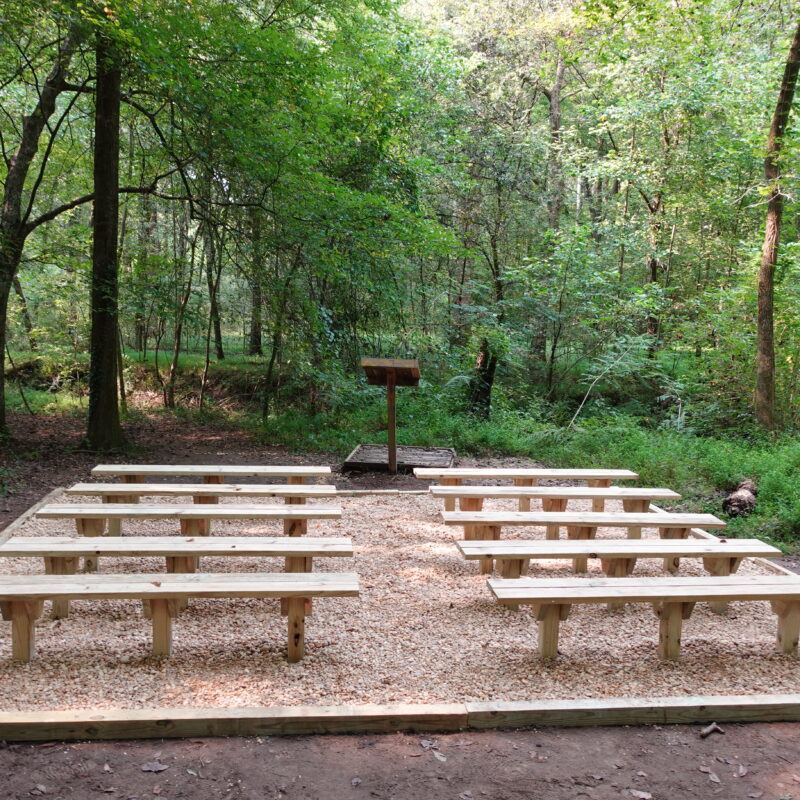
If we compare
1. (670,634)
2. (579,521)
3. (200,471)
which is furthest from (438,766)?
(200,471)

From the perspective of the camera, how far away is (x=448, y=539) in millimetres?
5227

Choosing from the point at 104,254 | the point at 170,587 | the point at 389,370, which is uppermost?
the point at 104,254

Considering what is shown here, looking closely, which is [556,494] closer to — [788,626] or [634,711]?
[788,626]

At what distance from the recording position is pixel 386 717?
2.54 m

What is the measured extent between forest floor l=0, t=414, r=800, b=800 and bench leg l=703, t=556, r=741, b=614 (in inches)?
52.2

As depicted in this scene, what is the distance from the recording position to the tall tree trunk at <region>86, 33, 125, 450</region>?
7.74 metres

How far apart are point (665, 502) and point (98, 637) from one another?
18.1ft

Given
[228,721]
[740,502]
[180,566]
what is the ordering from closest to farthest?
[228,721], [180,566], [740,502]

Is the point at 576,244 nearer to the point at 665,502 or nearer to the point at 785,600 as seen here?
the point at 665,502

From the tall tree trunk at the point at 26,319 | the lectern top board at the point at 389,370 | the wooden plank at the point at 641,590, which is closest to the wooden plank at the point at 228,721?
the wooden plank at the point at 641,590

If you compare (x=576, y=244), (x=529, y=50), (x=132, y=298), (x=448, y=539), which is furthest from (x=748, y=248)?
(x=132, y=298)

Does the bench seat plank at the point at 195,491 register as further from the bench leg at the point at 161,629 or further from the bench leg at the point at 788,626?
the bench leg at the point at 788,626

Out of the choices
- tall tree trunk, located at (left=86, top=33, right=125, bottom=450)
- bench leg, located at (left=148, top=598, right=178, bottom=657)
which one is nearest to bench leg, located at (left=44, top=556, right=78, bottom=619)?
bench leg, located at (left=148, top=598, right=178, bottom=657)

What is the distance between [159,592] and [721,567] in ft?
11.0
